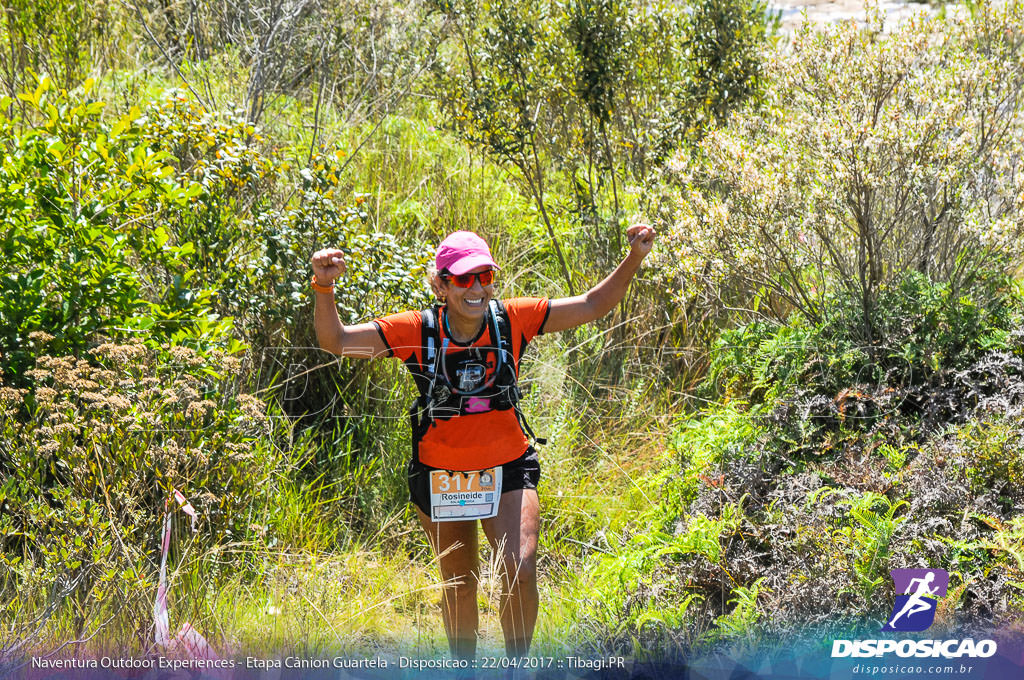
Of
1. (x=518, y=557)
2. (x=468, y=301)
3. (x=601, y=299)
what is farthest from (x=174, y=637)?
(x=601, y=299)

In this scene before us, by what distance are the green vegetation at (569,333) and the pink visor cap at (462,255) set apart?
4.02 feet

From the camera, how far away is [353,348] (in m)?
3.86

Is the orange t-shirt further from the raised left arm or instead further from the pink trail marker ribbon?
the pink trail marker ribbon

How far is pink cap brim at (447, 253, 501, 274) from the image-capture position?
12.6ft

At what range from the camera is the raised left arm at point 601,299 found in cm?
412

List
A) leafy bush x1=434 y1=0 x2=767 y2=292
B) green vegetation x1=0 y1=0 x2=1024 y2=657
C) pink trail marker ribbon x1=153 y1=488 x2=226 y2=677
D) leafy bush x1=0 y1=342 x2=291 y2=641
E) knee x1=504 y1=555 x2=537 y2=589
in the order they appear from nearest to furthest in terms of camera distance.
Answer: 1. knee x1=504 y1=555 x2=537 y2=589
2. pink trail marker ribbon x1=153 y1=488 x2=226 y2=677
3. leafy bush x1=0 y1=342 x2=291 y2=641
4. green vegetation x1=0 y1=0 x2=1024 y2=657
5. leafy bush x1=434 y1=0 x2=767 y2=292

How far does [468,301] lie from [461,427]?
1.59ft

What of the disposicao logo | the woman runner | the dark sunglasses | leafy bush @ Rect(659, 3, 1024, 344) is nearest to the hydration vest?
the woman runner

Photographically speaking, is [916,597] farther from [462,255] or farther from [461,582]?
[462,255]

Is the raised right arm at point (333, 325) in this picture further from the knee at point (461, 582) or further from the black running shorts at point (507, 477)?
the knee at point (461, 582)

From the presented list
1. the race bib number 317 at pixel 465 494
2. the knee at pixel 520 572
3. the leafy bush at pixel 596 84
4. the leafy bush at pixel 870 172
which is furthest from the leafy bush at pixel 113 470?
A: the leafy bush at pixel 596 84

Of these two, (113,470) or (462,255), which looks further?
(113,470)

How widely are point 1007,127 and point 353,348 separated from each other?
4219 millimetres

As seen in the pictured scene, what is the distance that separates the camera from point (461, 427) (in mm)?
3924
